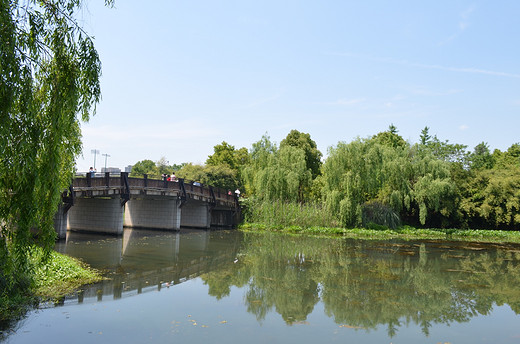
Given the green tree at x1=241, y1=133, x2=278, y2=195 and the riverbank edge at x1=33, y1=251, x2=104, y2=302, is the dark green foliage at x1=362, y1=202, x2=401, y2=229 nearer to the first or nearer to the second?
the green tree at x1=241, y1=133, x2=278, y2=195

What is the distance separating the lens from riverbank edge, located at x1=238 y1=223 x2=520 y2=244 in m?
30.9

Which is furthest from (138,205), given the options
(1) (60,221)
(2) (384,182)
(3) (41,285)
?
(3) (41,285)

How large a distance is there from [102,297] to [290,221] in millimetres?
25409

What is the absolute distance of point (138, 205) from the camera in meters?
34.7

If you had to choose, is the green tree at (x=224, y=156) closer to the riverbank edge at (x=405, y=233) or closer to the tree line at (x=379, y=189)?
the tree line at (x=379, y=189)

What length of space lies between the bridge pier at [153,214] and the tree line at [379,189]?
25.8 ft

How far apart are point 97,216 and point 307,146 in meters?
25.0

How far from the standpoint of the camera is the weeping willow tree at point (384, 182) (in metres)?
32.7

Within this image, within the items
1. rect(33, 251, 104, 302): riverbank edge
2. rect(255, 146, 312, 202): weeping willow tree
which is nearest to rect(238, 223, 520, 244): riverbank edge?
rect(255, 146, 312, 202): weeping willow tree

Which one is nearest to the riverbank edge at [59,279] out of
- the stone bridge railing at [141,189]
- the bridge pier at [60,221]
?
the bridge pier at [60,221]

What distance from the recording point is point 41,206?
6844 millimetres

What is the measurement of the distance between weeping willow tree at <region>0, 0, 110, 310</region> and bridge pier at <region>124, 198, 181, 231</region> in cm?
2506

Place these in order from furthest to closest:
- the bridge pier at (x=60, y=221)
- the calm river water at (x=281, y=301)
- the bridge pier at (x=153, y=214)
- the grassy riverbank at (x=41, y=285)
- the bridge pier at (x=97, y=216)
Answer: the bridge pier at (x=153, y=214)
the bridge pier at (x=97, y=216)
the bridge pier at (x=60, y=221)
the grassy riverbank at (x=41, y=285)
the calm river water at (x=281, y=301)

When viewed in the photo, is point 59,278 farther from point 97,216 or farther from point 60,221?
point 97,216
